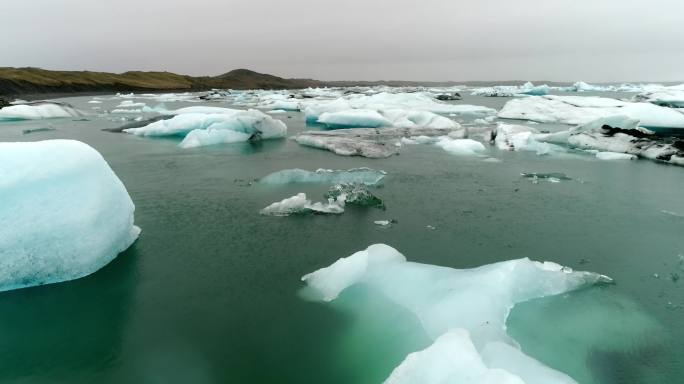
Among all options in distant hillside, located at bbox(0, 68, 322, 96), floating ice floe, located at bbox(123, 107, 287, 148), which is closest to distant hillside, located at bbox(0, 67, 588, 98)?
distant hillside, located at bbox(0, 68, 322, 96)

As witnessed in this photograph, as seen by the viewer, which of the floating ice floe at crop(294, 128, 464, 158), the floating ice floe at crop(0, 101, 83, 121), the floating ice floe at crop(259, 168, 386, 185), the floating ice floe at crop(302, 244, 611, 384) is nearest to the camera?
the floating ice floe at crop(302, 244, 611, 384)

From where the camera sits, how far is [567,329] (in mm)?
3930

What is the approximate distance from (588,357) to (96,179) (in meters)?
5.25

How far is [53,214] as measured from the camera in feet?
15.7

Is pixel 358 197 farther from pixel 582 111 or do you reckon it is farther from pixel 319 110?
pixel 582 111

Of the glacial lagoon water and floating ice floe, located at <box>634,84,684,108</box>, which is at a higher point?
the glacial lagoon water

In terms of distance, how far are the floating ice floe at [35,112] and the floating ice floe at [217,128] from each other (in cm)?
789

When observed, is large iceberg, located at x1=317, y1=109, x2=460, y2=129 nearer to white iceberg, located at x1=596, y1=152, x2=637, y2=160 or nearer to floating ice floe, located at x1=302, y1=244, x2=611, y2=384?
white iceberg, located at x1=596, y1=152, x2=637, y2=160

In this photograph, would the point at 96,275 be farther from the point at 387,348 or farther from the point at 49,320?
the point at 387,348

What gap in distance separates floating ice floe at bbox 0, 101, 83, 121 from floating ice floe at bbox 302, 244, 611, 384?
2246 cm

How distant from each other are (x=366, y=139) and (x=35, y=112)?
673 inches

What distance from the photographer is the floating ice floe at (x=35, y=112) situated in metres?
21.2

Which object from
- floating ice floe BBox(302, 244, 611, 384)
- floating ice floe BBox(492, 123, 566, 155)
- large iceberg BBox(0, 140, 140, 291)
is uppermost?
large iceberg BBox(0, 140, 140, 291)

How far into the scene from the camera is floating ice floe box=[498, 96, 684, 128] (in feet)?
53.7
